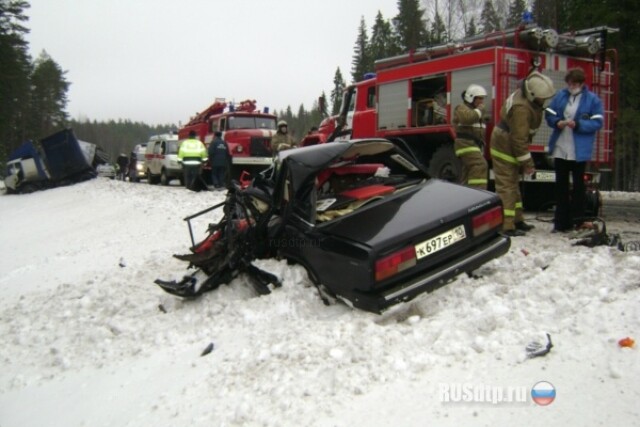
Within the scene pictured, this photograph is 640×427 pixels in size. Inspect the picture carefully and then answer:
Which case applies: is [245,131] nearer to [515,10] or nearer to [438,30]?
[438,30]

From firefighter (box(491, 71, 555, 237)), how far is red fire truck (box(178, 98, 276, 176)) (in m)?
10.6

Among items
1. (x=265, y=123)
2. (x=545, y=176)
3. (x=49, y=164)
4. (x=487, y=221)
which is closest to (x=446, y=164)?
(x=545, y=176)

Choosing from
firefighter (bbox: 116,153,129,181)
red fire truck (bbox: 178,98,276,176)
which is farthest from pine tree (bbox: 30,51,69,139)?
red fire truck (bbox: 178,98,276,176)

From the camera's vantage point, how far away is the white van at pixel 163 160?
19.7m

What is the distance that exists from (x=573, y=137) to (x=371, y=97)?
5251mm

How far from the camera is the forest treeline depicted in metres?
16.7

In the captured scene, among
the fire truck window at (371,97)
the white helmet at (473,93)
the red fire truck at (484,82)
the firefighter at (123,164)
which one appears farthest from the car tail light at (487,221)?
the firefighter at (123,164)

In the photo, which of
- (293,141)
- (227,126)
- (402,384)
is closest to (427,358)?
(402,384)

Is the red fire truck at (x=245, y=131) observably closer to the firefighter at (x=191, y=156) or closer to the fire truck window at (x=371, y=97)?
the firefighter at (x=191, y=156)

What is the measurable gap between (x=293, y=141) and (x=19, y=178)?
11.7 meters

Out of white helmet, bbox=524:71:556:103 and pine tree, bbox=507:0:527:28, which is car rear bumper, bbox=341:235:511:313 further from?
pine tree, bbox=507:0:527:28

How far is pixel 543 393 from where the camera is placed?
2.76 metres

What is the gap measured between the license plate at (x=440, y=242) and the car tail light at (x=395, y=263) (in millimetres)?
72

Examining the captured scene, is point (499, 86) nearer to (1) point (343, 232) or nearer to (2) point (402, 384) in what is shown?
(1) point (343, 232)
